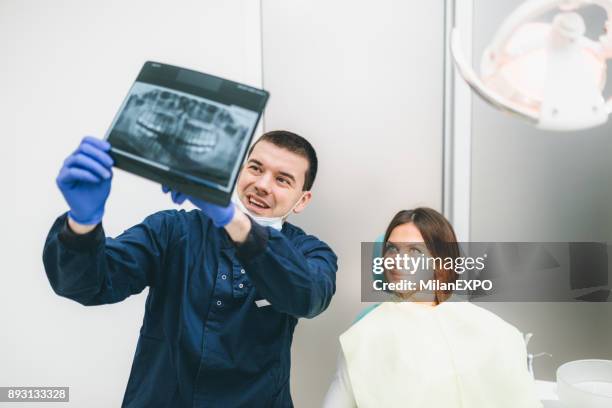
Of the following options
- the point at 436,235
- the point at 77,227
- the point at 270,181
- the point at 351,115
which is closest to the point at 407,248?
the point at 436,235

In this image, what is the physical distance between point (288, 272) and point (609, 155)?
3.53 feet

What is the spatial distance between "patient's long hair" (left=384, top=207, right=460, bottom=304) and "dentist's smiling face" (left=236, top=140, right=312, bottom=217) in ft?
0.94

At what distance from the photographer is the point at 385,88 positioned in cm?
161

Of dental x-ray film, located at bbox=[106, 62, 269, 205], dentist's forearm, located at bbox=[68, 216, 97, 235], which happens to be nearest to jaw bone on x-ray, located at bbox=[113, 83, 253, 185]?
dental x-ray film, located at bbox=[106, 62, 269, 205]

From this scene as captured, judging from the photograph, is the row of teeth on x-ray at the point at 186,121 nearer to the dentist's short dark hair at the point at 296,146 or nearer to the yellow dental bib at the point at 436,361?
the dentist's short dark hair at the point at 296,146

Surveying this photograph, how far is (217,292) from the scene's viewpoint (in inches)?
49.6

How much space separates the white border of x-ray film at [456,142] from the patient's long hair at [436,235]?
26 cm

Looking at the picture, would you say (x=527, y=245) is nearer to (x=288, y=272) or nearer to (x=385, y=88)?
(x=385, y=88)

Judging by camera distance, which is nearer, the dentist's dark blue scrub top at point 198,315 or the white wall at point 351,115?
the dentist's dark blue scrub top at point 198,315

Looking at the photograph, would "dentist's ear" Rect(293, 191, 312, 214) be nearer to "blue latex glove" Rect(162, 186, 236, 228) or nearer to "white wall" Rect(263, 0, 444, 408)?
"white wall" Rect(263, 0, 444, 408)

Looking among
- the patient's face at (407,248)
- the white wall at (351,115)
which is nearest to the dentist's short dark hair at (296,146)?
the white wall at (351,115)

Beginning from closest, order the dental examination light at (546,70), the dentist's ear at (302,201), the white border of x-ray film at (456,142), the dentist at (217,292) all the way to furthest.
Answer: the dental examination light at (546,70)
the dentist at (217,292)
the dentist's ear at (302,201)
the white border of x-ray film at (456,142)

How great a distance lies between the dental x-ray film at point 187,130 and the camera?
92 cm

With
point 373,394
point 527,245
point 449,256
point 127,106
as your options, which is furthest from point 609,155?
point 127,106
